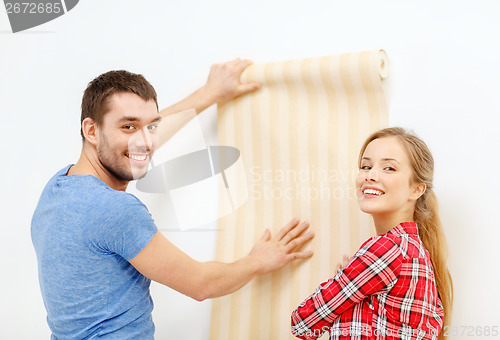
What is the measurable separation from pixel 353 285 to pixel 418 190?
0.96ft

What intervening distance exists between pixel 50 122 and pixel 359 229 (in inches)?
52.2

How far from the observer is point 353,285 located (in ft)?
4.12

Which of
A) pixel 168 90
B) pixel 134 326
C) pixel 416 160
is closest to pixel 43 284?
pixel 134 326

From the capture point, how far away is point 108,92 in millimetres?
1470

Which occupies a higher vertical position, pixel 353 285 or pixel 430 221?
pixel 430 221

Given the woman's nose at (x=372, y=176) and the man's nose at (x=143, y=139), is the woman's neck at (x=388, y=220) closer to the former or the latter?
the woman's nose at (x=372, y=176)

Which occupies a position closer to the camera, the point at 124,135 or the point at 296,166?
the point at 124,135

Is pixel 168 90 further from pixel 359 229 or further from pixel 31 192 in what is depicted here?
pixel 359 229

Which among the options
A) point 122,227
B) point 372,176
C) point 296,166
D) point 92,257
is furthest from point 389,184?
point 92,257

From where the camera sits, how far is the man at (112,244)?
4.33ft

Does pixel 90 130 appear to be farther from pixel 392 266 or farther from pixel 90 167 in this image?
pixel 392 266

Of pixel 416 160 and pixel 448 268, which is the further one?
pixel 448 268

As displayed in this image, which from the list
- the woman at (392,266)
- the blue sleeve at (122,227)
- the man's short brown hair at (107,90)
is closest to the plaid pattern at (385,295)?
the woman at (392,266)

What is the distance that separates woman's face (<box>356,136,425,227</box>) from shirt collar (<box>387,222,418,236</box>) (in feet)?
0.12
